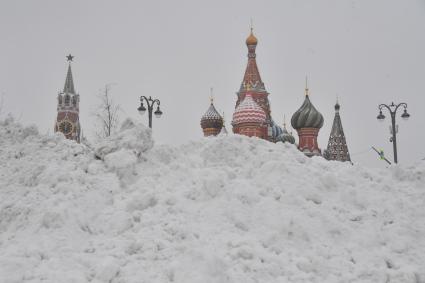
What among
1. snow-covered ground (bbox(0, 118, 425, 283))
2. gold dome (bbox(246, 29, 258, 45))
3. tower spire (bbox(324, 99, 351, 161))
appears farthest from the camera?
tower spire (bbox(324, 99, 351, 161))

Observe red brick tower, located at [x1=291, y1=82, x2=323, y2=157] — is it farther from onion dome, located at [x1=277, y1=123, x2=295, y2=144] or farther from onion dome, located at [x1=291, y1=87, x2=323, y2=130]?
onion dome, located at [x1=277, y1=123, x2=295, y2=144]

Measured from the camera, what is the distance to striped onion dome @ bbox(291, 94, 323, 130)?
2469 centimetres

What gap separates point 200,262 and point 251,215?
1.31 meters

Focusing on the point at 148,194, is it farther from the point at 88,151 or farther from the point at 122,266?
the point at 88,151

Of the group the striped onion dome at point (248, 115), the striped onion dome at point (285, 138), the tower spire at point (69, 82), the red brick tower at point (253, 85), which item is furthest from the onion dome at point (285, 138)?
the tower spire at point (69, 82)

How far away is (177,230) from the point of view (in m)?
5.57

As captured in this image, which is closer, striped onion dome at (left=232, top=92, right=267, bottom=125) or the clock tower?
striped onion dome at (left=232, top=92, right=267, bottom=125)

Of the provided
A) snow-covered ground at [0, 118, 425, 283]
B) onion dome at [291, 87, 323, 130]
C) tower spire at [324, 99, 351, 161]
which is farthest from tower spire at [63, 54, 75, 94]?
snow-covered ground at [0, 118, 425, 283]

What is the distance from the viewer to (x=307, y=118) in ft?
81.1

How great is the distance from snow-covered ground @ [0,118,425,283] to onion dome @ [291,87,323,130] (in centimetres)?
1696

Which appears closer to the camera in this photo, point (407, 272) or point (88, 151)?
point (407, 272)

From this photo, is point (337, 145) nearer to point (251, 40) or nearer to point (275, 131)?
point (275, 131)

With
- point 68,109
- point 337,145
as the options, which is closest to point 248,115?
point 337,145

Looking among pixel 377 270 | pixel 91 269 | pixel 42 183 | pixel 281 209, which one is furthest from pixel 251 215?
pixel 42 183
